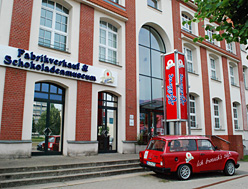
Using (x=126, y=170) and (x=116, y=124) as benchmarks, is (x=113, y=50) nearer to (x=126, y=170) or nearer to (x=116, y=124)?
(x=116, y=124)

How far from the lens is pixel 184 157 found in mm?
7477

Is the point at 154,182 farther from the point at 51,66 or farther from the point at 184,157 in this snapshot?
the point at 51,66

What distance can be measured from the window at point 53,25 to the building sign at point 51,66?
107 centimetres

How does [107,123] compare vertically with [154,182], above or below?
above

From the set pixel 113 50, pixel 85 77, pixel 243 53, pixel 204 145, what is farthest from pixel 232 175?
pixel 243 53

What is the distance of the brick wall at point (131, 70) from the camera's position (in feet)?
40.3

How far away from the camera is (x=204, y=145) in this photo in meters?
8.21

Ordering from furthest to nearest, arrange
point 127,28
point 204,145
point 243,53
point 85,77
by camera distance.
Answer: point 243,53 < point 127,28 < point 85,77 < point 204,145

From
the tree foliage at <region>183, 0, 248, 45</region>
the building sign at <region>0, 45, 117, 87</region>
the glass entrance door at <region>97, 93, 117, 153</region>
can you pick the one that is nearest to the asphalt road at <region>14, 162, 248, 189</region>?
the glass entrance door at <region>97, 93, 117, 153</region>

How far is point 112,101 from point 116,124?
1330 mm

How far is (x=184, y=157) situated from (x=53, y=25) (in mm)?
8490

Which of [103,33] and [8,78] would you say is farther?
[103,33]

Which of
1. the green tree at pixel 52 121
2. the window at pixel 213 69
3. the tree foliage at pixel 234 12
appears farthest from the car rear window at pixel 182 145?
the window at pixel 213 69

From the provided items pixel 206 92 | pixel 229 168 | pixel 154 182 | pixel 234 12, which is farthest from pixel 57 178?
pixel 206 92
